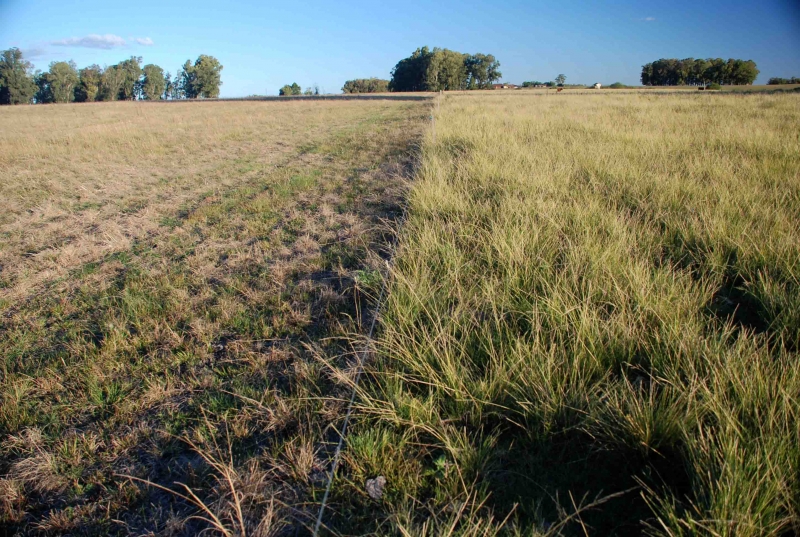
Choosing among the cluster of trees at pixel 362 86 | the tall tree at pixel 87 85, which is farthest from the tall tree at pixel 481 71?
the tall tree at pixel 87 85

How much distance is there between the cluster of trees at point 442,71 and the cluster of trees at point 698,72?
110 feet

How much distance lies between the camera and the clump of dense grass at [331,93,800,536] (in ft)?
4.28

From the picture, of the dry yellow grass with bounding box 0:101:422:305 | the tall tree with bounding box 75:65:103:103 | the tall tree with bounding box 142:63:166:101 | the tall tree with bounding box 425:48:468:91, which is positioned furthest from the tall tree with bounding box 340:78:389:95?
the dry yellow grass with bounding box 0:101:422:305

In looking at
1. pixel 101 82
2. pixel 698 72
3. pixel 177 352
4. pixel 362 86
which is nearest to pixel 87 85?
pixel 101 82

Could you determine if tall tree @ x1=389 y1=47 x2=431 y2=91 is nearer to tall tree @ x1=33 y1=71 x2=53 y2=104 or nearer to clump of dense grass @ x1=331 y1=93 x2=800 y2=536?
tall tree @ x1=33 y1=71 x2=53 y2=104

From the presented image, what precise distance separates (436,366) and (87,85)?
330 feet

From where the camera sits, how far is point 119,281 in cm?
359

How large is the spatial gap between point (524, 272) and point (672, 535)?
1.71 m

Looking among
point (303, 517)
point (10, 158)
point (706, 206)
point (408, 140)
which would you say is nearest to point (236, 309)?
point (303, 517)

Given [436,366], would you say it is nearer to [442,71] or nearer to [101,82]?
[442,71]

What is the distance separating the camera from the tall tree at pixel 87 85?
73.4 metres

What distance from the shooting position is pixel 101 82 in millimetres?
76125

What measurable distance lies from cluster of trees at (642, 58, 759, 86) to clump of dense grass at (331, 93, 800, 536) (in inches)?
3309

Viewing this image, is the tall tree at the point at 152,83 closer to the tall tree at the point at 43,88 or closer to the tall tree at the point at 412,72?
the tall tree at the point at 43,88
